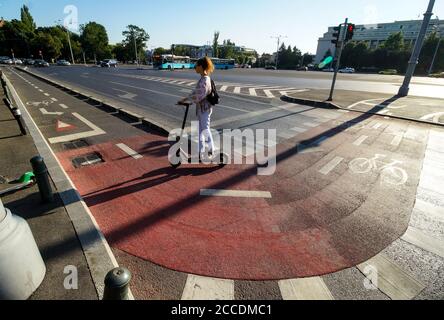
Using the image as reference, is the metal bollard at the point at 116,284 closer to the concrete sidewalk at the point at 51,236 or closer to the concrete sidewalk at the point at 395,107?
the concrete sidewalk at the point at 51,236

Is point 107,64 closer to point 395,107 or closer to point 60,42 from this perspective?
point 60,42

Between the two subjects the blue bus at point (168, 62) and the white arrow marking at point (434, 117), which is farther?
the blue bus at point (168, 62)

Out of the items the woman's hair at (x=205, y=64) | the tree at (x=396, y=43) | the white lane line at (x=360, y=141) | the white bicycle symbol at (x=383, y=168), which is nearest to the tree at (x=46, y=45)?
the woman's hair at (x=205, y=64)

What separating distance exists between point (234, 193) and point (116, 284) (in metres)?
2.73

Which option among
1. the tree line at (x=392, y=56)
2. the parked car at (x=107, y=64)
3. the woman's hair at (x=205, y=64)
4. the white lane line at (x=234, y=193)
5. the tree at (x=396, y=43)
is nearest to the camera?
the white lane line at (x=234, y=193)

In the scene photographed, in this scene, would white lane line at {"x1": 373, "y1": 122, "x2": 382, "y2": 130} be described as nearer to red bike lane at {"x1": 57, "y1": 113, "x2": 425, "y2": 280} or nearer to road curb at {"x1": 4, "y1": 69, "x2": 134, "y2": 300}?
red bike lane at {"x1": 57, "y1": 113, "x2": 425, "y2": 280}

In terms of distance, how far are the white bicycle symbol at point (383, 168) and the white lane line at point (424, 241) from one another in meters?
1.63

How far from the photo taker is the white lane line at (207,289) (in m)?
2.44

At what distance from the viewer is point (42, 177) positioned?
3.60m

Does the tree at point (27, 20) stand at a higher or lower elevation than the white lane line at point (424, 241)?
higher

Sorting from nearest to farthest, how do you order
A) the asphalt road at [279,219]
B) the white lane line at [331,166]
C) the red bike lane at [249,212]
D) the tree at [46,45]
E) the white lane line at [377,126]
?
the asphalt road at [279,219] < the red bike lane at [249,212] < the white lane line at [331,166] < the white lane line at [377,126] < the tree at [46,45]

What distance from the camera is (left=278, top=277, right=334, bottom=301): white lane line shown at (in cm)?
247

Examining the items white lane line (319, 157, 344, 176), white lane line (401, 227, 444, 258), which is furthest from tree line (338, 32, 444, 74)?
white lane line (401, 227, 444, 258)

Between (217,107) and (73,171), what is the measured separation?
775 centimetres
